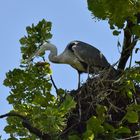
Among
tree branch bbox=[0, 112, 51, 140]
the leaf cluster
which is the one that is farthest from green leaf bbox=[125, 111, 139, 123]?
the leaf cluster

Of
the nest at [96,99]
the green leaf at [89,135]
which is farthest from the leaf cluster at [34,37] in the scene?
the green leaf at [89,135]

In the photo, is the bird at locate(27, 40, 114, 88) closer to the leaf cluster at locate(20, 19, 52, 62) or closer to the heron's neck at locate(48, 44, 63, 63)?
the heron's neck at locate(48, 44, 63, 63)

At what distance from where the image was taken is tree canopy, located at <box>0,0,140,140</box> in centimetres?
398

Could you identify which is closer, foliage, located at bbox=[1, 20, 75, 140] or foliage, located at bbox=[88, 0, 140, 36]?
foliage, located at bbox=[88, 0, 140, 36]

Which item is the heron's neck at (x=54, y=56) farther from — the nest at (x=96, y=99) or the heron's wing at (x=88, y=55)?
the nest at (x=96, y=99)

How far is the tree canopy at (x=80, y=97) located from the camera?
3980mm

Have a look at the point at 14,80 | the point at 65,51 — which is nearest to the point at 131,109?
the point at 14,80

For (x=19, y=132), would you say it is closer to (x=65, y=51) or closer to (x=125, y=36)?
(x=125, y=36)

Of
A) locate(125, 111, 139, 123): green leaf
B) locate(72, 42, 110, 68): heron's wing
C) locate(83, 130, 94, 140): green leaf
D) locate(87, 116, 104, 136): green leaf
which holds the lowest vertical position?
locate(83, 130, 94, 140): green leaf

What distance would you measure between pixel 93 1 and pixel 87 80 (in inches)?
125

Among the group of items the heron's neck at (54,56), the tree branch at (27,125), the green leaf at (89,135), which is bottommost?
the green leaf at (89,135)

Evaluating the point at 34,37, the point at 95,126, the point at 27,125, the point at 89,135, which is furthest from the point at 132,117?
the point at 34,37

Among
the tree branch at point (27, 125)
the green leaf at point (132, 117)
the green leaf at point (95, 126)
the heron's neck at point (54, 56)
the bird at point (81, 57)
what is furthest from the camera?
the heron's neck at point (54, 56)

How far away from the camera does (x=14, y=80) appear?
6.02m
